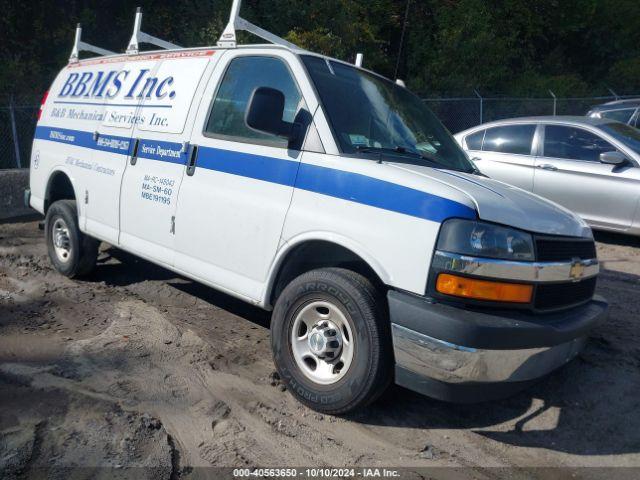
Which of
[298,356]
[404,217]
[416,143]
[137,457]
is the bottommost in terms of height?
[137,457]

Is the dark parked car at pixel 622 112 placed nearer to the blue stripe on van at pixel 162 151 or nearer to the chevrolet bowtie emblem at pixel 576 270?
A: the chevrolet bowtie emblem at pixel 576 270

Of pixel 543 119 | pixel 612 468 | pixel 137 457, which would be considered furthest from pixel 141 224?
pixel 543 119

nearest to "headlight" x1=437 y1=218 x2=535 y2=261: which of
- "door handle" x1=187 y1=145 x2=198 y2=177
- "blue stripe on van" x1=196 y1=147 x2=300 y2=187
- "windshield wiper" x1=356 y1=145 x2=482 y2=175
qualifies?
"windshield wiper" x1=356 y1=145 x2=482 y2=175

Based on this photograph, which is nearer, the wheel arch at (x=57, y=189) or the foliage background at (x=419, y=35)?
the wheel arch at (x=57, y=189)

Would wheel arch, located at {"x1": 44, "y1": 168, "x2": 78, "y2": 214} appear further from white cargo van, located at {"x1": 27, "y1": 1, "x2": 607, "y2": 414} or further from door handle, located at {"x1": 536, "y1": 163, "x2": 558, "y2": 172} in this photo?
door handle, located at {"x1": 536, "y1": 163, "x2": 558, "y2": 172}

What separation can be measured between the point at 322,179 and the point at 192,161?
1286mm

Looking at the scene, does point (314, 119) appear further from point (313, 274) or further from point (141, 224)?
point (141, 224)

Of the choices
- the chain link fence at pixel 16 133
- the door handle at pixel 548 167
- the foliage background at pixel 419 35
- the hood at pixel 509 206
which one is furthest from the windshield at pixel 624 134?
the chain link fence at pixel 16 133

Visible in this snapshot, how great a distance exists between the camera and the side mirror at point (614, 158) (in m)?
7.57

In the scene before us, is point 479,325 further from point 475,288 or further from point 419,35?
point 419,35

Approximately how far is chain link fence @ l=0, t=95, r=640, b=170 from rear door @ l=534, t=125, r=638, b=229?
228 inches

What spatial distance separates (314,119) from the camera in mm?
3842

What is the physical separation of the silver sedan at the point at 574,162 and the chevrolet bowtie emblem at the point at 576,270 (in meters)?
4.51

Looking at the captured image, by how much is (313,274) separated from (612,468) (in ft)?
6.55
